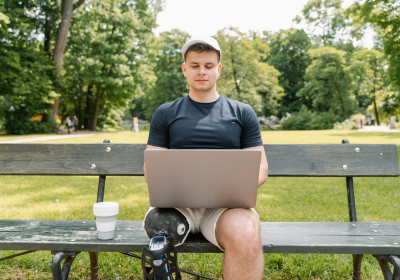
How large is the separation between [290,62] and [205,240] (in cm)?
4833

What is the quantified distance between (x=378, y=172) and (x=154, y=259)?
1993 mm

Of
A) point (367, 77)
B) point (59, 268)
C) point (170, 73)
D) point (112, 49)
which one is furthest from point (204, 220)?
point (170, 73)

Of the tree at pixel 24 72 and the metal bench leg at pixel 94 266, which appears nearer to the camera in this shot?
the metal bench leg at pixel 94 266

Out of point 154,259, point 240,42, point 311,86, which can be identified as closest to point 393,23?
point 154,259

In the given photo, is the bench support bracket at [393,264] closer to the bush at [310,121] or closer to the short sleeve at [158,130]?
the short sleeve at [158,130]

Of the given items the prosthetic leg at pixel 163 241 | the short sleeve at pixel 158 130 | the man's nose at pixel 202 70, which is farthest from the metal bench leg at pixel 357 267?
the man's nose at pixel 202 70

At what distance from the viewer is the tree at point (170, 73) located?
41.7 meters

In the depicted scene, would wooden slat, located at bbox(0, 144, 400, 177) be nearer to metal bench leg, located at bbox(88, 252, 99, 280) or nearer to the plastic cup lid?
metal bench leg, located at bbox(88, 252, 99, 280)

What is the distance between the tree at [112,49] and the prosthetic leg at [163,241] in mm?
23408

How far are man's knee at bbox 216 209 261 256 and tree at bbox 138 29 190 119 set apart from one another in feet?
131

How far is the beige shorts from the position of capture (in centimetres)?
195

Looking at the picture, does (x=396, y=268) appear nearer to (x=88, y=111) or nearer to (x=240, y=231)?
(x=240, y=231)

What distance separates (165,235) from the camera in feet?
6.30

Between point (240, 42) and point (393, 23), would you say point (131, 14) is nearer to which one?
point (240, 42)
